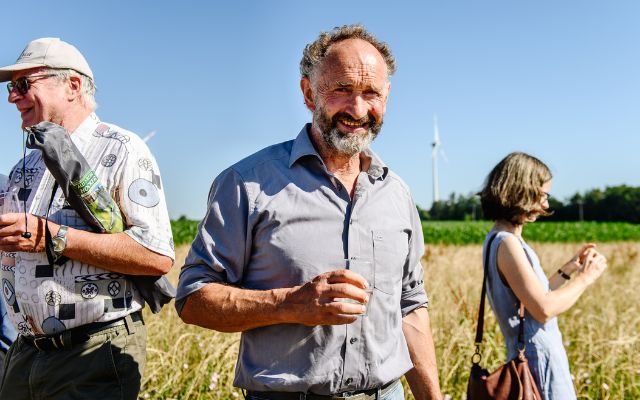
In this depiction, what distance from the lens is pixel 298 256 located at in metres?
1.80

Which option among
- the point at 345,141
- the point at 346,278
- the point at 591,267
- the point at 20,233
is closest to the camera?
the point at 346,278

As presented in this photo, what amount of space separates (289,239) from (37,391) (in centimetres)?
111

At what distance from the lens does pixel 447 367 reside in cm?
425

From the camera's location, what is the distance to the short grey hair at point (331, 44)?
2045 millimetres

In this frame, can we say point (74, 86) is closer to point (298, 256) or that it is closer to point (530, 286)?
point (298, 256)

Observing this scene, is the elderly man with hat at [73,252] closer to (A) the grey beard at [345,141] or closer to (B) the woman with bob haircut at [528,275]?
(A) the grey beard at [345,141]

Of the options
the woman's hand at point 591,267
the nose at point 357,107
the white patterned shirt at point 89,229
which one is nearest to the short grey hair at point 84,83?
the white patterned shirt at point 89,229

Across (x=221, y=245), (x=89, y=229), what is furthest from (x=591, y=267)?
(x=89, y=229)

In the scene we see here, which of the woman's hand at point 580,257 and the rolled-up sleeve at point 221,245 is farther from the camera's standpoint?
the woman's hand at point 580,257

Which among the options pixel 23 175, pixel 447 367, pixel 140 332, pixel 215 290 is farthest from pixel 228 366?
pixel 215 290

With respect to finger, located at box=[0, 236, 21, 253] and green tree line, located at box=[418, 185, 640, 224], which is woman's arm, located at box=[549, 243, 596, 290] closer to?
finger, located at box=[0, 236, 21, 253]

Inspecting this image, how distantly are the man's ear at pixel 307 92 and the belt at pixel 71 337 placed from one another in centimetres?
104

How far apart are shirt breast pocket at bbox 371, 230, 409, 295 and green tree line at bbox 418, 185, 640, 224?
82.3 m

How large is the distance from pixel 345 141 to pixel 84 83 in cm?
119
